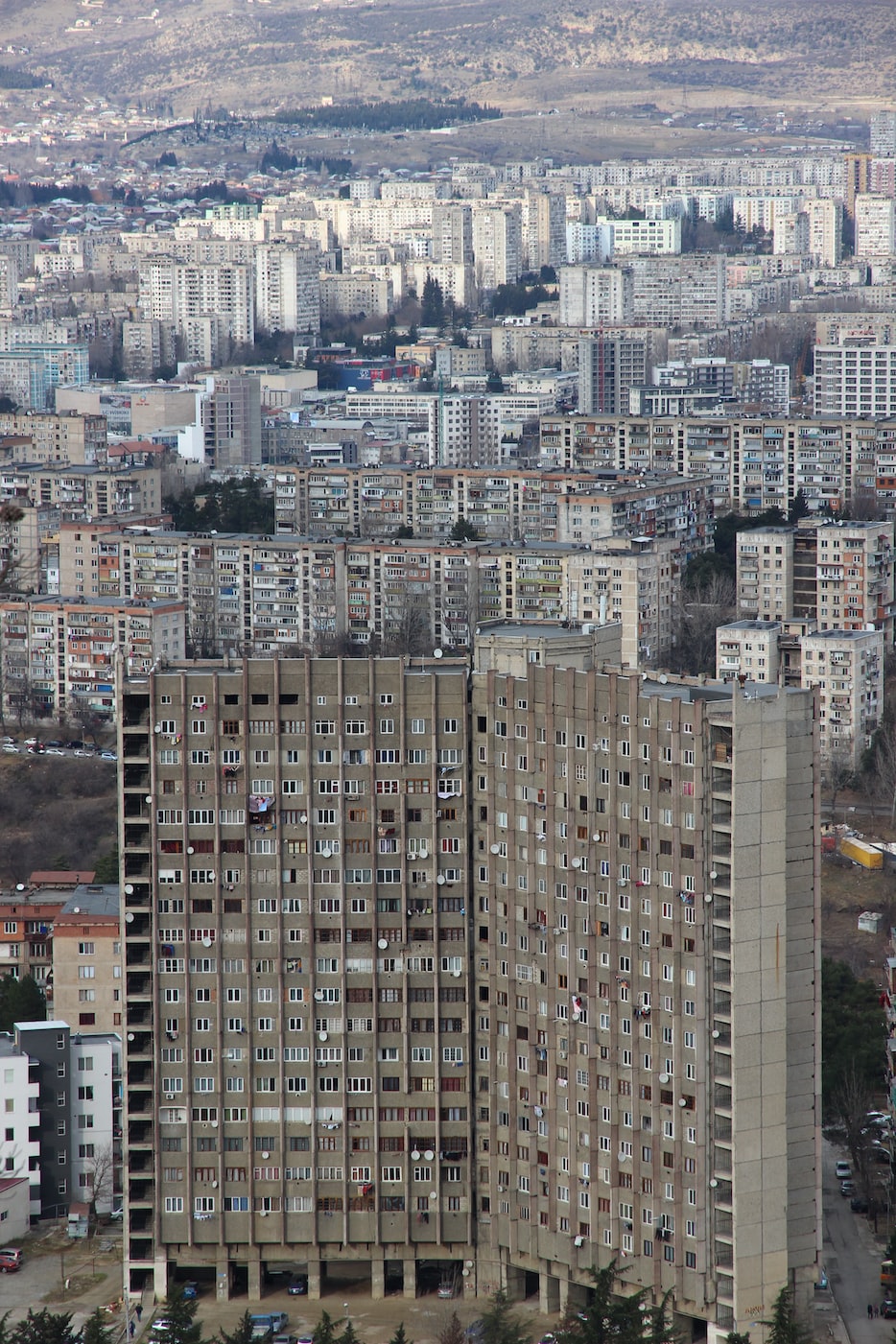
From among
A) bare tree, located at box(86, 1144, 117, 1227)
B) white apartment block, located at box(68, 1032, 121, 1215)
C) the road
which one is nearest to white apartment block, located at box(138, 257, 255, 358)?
white apartment block, located at box(68, 1032, 121, 1215)

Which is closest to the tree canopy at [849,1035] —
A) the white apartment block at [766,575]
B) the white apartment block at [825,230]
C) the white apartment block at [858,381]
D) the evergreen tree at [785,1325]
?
the evergreen tree at [785,1325]

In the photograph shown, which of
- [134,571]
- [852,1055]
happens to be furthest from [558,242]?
[852,1055]

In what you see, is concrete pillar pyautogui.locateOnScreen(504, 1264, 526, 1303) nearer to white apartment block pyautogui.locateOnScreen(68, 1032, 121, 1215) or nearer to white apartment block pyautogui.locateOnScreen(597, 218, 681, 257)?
white apartment block pyautogui.locateOnScreen(68, 1032, 121, 1215)

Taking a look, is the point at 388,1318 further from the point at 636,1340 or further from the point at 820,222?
the point at 820,222

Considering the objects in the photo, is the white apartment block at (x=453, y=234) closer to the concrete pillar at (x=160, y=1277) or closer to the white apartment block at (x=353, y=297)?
the white apartment block at (x=353, y=297)

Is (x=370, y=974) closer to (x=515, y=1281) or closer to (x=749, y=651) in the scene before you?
(x=515, y=1281)
